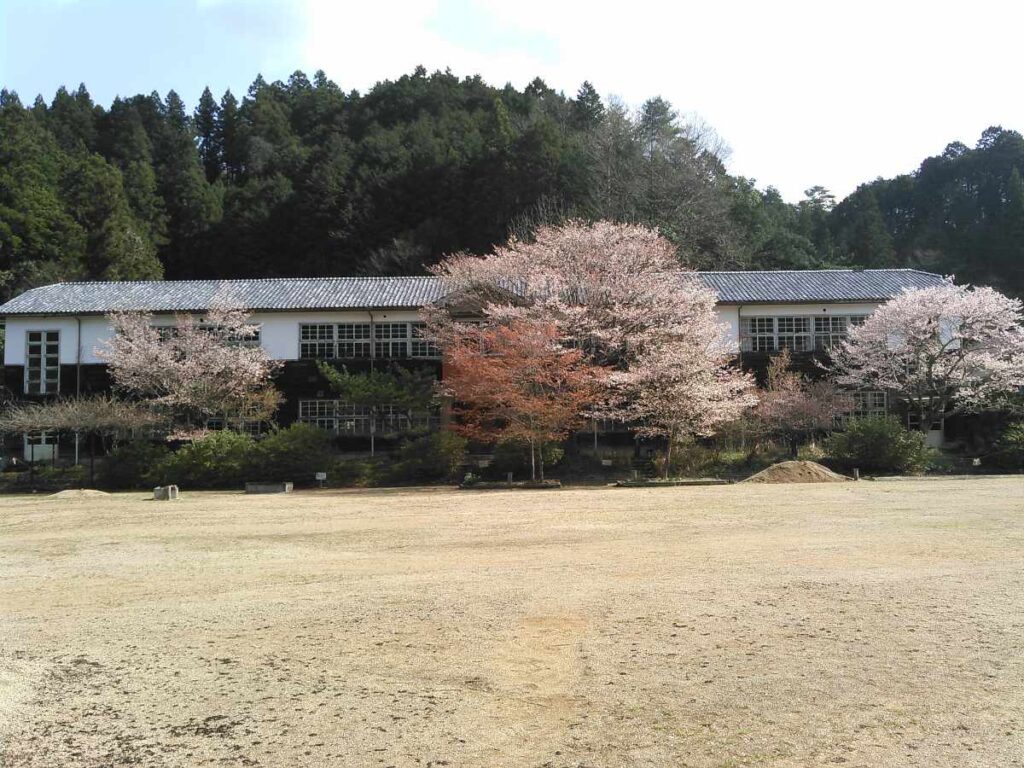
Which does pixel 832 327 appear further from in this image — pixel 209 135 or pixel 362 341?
pixel 209 135

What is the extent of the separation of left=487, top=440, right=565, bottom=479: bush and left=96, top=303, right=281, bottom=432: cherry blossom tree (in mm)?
8489

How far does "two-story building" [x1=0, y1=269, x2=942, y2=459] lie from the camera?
32031 mm

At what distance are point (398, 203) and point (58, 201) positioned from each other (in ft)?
64.7

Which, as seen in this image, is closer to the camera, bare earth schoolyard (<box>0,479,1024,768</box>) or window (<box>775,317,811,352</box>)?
bare earth schoolyard (<box>0,479,1024,768</box>)

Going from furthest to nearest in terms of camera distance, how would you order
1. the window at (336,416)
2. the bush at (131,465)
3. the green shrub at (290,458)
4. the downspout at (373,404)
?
the window at (336,416) → the downspout at (373,404) → the bush at (131,465) → the green shrub at (290,458)

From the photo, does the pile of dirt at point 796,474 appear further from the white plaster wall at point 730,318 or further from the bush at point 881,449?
the white plaster wall at point 730,318

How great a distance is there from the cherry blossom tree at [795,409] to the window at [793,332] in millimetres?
3865

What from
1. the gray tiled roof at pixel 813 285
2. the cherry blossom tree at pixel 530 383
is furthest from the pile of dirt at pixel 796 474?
the gray tiled roof at pixel 813 285

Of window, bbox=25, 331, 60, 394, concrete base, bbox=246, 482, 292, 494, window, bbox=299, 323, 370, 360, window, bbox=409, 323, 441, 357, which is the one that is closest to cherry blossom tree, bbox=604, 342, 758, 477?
window, bbox=409, 323, 441, 357

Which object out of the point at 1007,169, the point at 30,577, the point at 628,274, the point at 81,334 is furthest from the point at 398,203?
the point at 30,577

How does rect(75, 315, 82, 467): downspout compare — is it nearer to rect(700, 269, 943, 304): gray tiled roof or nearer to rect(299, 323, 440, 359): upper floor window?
rect(299, 323, 440, 359): upper floor window

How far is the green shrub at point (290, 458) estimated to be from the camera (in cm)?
2564

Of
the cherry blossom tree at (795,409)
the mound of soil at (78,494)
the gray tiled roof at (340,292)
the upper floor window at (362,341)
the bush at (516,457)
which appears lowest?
the mound of soil at (78,494)

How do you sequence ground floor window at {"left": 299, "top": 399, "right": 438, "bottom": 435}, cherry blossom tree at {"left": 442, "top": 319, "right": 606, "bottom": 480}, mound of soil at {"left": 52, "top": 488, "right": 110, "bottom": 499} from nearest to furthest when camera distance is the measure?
1. mound of soil at {"left": 52, "top": 488, "right": 110, "bottom": 499}
2. cherry blossom tree at {"left": 442, "top": 319, "right": 606, "bottom": 480}
3. ground floor window at {"left": 299, "top": 399, "right": 438, "bottom": 435}
